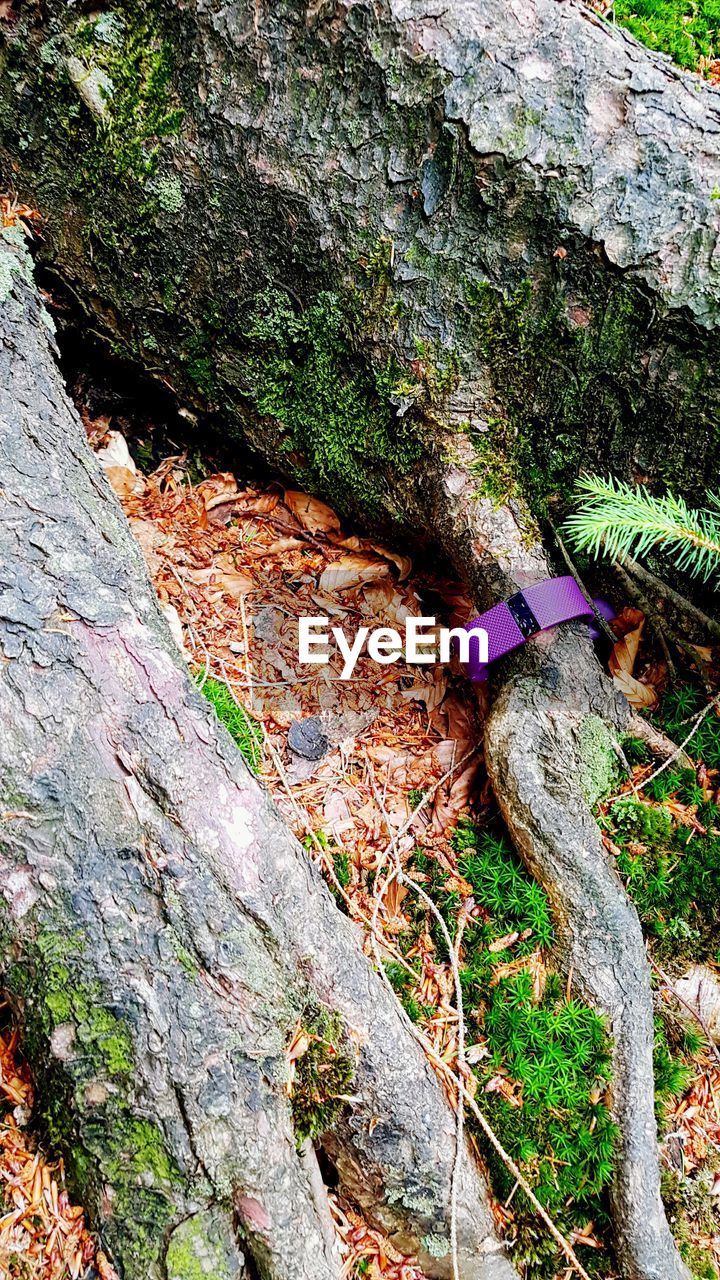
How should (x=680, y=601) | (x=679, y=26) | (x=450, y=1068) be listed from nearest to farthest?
(x=450, y=1068) < (x=680, y=601) < (x=679, y=26)

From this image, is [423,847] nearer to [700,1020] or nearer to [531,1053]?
[531,1053]

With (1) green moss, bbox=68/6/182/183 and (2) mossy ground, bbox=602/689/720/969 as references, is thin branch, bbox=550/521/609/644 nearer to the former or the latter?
(2) mossy ground, bbox=602/689/720/969

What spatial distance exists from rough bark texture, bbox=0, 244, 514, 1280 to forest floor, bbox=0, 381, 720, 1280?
0.59 ft

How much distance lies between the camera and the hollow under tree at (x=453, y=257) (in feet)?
8.92

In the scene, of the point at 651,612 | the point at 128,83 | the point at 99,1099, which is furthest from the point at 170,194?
the point at 99,1099

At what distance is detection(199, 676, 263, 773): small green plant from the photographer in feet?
10.5

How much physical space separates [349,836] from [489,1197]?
121cm

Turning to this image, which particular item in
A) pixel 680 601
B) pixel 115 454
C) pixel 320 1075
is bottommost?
pixel 320 1075

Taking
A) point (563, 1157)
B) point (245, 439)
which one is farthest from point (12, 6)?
Result: point (563, 1157)

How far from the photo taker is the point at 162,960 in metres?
2.14

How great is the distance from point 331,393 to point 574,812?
74.3 inches

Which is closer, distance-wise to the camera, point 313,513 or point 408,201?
point 408,201

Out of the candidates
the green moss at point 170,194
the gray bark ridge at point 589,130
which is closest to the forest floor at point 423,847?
the green moss at point 170,194

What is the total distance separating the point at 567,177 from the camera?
2723mm
